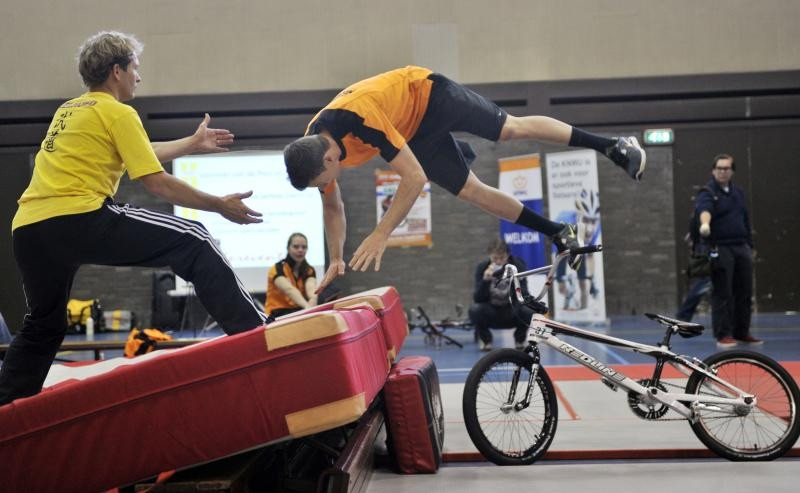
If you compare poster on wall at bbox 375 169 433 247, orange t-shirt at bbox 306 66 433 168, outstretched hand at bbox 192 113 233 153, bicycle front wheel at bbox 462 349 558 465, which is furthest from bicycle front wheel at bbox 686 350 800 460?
poster on wall at bbox 375 169 433 247

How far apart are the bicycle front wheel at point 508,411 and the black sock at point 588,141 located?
99 cm

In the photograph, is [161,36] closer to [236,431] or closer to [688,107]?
[688,107]

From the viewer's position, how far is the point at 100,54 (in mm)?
2469

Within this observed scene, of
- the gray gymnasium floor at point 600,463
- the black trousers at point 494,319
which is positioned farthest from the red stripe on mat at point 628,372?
the black trousers at point 494,319

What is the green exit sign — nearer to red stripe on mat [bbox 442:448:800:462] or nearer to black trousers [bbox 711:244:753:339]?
black trousers [bbox 711:244:753:339]

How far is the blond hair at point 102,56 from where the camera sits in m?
2.47

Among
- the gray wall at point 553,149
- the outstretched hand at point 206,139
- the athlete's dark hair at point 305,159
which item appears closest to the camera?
the athlete's dark hair at point 305,159

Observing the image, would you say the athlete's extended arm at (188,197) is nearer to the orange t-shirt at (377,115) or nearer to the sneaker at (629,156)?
the orange t-shirt at (377,115)

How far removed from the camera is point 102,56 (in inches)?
97.2

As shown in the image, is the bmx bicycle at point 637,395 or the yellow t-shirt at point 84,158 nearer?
the yellow t-shirt at point 84,158

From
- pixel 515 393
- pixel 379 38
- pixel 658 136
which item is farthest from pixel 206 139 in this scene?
pixel 658 136

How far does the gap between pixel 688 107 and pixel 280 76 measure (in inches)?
212

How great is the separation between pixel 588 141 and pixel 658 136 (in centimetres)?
807

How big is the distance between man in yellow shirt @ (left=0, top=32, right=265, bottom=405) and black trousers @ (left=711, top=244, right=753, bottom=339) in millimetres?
5039
